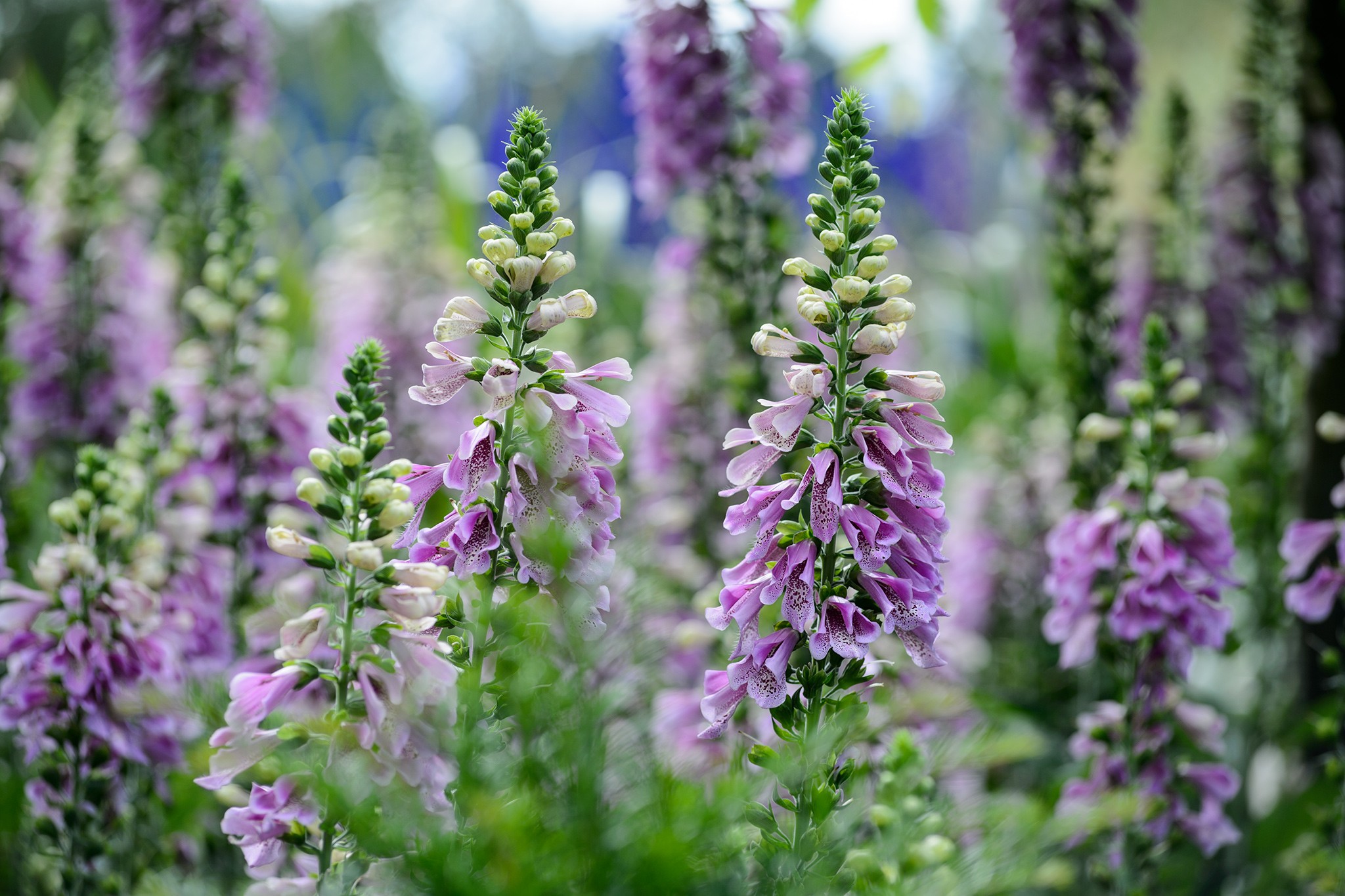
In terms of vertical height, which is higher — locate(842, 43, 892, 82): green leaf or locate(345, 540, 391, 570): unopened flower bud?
locate(842, 43, 892, 82): green leaf

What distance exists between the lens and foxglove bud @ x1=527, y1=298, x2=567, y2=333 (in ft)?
4.24

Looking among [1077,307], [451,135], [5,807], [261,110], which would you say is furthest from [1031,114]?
[451,135]

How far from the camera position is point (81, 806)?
67.0 inches

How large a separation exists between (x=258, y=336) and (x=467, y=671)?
1585 millimetres

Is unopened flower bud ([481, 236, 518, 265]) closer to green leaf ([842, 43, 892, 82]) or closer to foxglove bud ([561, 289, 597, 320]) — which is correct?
foxglove bud ([561, 289, 597, 320])

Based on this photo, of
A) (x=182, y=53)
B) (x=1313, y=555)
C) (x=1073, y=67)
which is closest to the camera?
(x=1313, y=555)

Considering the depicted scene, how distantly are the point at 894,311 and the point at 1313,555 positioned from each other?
1.26 meters

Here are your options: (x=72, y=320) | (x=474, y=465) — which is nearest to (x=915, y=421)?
(x=474, y=465)

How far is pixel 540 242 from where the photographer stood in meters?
1.30

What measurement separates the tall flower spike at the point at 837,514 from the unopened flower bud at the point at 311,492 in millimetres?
494

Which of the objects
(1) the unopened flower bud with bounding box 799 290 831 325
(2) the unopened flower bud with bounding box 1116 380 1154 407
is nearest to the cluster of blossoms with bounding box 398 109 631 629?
(1) the unopened flower bud with bounding box 799 290 831 325

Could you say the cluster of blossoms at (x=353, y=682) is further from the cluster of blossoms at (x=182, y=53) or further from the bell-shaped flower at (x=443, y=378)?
the cluster of blossoms at (x=182, y=53)

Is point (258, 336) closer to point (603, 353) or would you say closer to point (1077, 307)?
point (603, 353)

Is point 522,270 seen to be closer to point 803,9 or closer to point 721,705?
point 721,705
